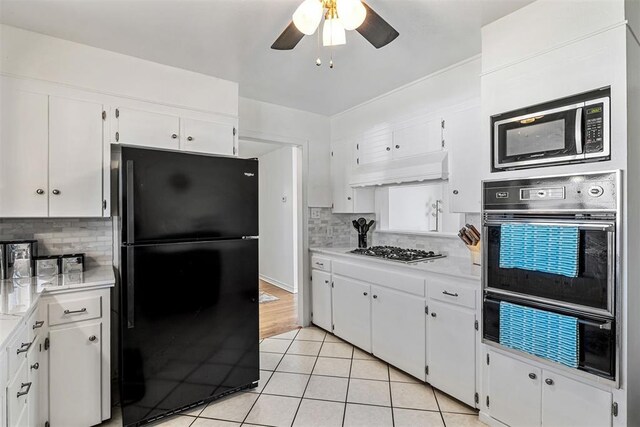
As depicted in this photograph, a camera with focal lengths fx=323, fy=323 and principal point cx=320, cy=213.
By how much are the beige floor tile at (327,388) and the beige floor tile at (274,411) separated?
145 mm

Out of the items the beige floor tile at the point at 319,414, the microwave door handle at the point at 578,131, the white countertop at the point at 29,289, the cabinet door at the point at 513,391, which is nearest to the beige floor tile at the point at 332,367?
the beige floor tile at the point at 319,414

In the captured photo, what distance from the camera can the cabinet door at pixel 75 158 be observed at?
2102mm

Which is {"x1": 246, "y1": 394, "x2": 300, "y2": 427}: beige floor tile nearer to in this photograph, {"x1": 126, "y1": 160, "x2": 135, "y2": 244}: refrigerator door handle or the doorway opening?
{"x1": 126, "y1": 160, "x2": 135, "y2": 244}: refrigerator door handle

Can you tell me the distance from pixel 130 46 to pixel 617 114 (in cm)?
285

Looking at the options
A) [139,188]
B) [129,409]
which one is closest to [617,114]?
[139,188]

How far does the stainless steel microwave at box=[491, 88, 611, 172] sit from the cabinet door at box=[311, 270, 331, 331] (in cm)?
209

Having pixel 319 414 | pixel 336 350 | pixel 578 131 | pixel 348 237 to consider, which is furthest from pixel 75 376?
pixel 578 131

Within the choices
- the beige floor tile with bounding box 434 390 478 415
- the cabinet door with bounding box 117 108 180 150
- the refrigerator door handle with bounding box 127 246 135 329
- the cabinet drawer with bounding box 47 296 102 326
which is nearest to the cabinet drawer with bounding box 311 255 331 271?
the beige floor tile with bounding box 434 390 478 415

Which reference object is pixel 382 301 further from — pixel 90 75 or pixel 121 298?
pixel 90 75

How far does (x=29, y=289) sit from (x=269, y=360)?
1830 mm

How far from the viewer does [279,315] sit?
4.12 m

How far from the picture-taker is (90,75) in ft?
7.30

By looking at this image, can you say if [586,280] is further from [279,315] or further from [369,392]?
[279,315]

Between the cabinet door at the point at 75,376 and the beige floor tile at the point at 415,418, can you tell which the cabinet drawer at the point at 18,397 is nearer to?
the cabinet door at the point at 75,376
